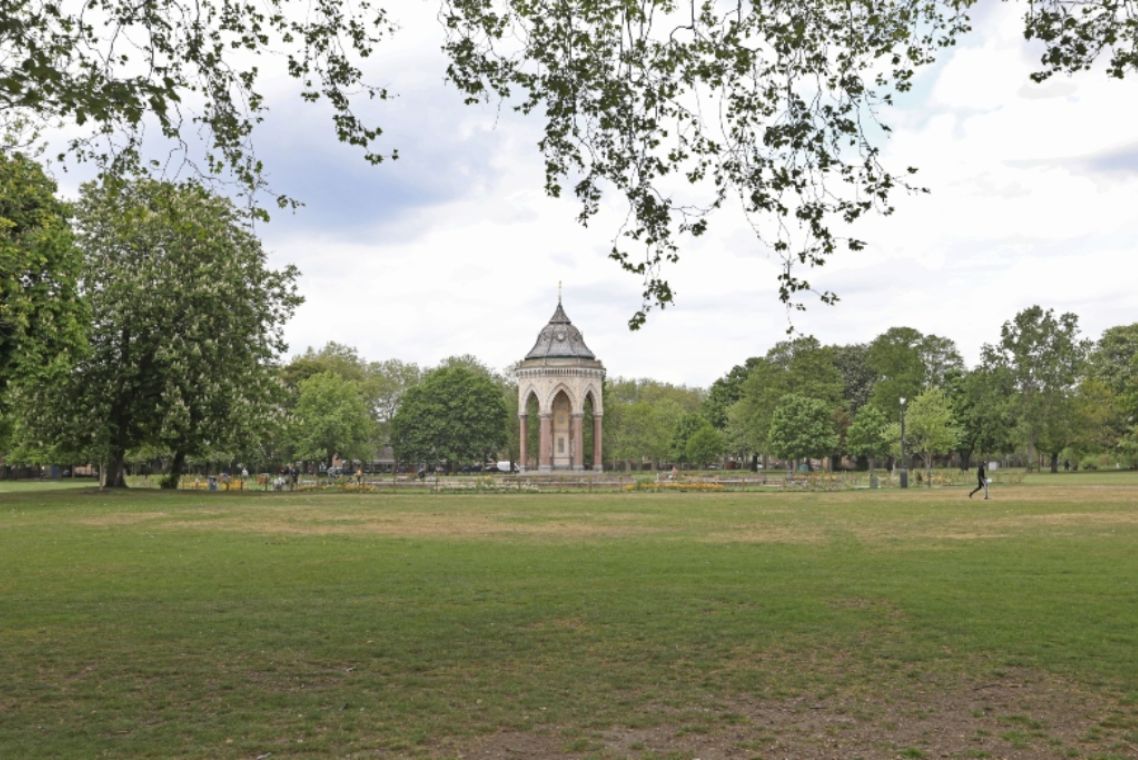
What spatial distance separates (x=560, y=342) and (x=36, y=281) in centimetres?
5172

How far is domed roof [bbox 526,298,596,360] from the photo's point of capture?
79.8m

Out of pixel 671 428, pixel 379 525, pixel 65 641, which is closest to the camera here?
pixel 65 641

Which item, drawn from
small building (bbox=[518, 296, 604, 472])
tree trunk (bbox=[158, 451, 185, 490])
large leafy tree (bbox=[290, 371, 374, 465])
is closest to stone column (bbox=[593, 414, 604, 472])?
small building (bbox=[518, 296, 604, 472])

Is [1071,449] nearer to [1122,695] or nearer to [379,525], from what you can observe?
[379,525]

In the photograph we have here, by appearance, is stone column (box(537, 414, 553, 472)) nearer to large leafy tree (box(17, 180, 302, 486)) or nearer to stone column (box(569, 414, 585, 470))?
stone column (box(569, 414, 585, 470))

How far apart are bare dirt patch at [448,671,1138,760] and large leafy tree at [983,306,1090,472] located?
7515 centimetres

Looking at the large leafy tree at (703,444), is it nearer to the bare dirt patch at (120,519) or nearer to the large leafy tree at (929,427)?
the large leafy tree at (929,427)

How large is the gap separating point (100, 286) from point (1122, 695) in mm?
38930

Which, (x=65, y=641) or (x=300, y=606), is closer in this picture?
(x=65, y=641)

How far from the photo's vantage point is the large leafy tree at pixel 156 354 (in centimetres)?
3753

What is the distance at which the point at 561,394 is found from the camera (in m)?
81.2

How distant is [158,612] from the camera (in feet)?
38.4

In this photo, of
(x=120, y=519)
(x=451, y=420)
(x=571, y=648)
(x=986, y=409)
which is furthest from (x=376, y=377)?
(x=571, y=648)

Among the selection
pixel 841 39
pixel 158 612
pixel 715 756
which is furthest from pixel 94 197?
pixel 715 756
